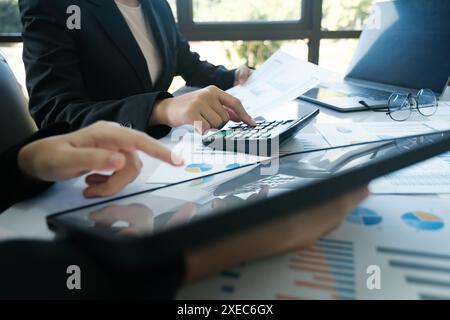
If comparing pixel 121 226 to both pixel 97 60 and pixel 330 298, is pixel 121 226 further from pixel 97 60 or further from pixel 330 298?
pixel 97 60

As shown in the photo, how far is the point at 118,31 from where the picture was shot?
772 millimetres

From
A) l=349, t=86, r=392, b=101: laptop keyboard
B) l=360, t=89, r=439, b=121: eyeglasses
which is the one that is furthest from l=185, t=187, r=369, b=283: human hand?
l=349, t=86, r=392, b=101: laptop keyboard

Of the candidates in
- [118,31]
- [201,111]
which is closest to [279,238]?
[201,111]

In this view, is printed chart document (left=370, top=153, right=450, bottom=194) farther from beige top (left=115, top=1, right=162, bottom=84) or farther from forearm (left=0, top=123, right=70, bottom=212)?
beige top (left=115, top=1, right=162, bottom=84)

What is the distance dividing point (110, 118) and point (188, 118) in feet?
0.42

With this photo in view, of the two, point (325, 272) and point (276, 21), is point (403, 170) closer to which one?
Answer: point (325, 272)

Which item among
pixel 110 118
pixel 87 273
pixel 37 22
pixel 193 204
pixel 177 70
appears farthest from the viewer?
pixel 177 70

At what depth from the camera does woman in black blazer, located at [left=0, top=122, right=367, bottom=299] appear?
20cm

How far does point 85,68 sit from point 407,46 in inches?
29.6

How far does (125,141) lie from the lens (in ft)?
1.19

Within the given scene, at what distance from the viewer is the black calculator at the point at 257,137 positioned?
505 millimetres

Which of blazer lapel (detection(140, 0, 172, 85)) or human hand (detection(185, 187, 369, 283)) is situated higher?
blazer lapel (detection(140, 0, 172, 85))

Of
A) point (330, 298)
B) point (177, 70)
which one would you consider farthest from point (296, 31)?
point (330, 298)

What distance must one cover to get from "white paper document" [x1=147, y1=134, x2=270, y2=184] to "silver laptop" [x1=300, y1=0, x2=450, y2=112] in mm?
346
